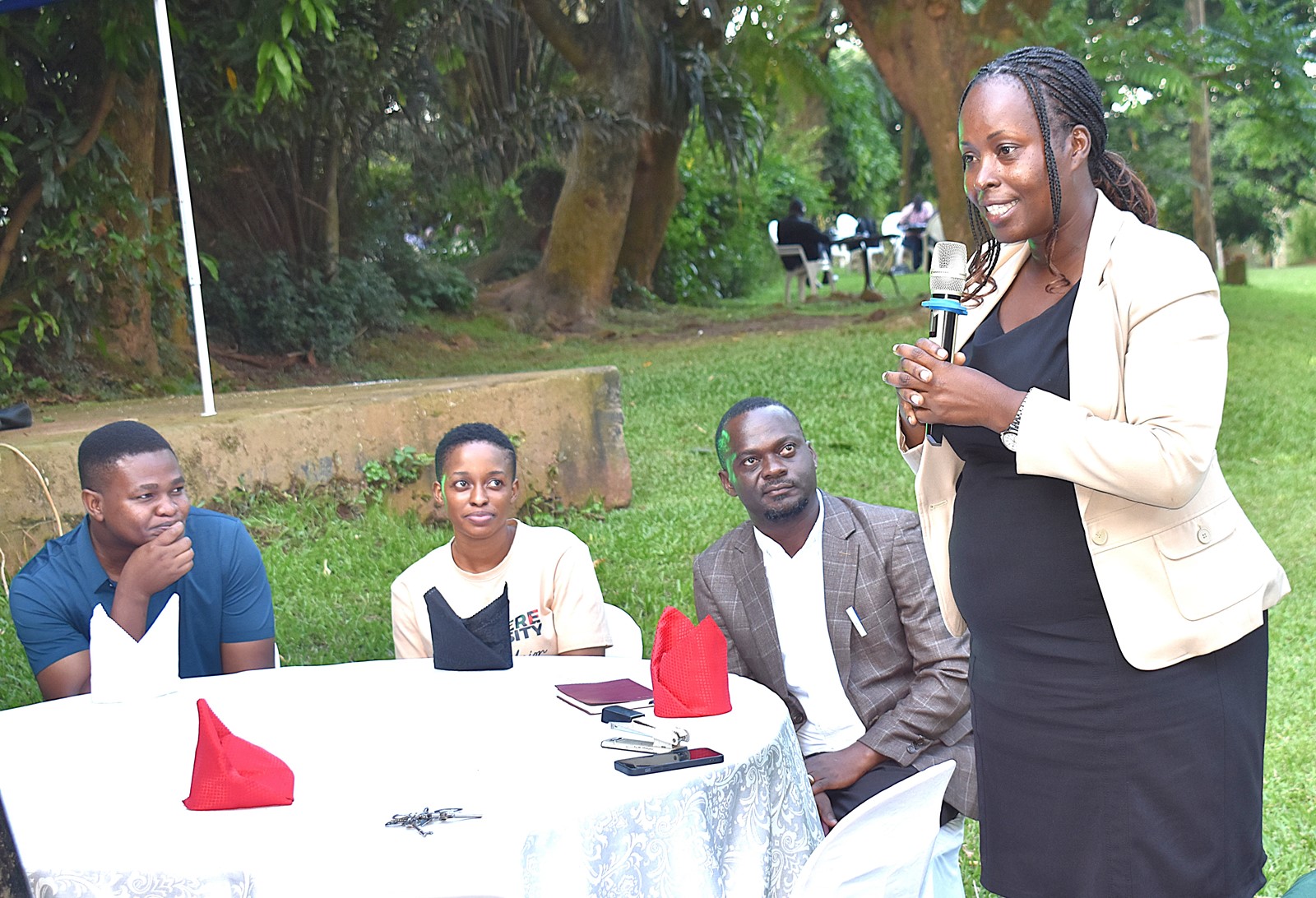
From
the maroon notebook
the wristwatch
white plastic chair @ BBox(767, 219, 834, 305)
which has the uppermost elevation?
white plastic chair @ BBox(767, 219, 834, 305)

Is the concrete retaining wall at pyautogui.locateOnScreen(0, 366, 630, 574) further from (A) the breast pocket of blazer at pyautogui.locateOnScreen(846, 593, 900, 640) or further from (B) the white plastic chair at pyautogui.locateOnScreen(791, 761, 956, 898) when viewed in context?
(B) the white plastic chair at pyautogui.locateOnScreen(791, 761, 956, 898)

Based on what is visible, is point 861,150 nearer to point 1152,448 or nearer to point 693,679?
point 693,679

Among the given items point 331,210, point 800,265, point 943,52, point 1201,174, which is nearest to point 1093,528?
point 943,52

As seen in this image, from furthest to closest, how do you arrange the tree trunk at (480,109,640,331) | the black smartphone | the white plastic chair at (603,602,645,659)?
the tree trunk at (480,109,640,331) < the white plastic chair at (603,602,645,659) < the black smartphone

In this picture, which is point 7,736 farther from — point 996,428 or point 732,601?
point 996,428

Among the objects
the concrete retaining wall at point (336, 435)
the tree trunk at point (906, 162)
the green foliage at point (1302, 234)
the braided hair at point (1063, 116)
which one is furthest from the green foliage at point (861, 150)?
the braided hair at point (1063, 116)

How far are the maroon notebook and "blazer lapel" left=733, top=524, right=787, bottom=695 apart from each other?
0.62m

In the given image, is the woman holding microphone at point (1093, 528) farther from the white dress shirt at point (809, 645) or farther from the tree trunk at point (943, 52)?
the tree trunk at point (943, 52)

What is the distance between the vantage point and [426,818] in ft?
7.15

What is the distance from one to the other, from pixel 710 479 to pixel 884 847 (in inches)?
239

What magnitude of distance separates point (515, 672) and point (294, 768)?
71cm

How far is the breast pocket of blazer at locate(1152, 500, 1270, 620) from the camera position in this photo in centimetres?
210

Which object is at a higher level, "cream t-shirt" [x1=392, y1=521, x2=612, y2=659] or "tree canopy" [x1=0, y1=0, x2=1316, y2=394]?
"tree canopy" [x1=0, y1=0, x2=1316, y2=394]

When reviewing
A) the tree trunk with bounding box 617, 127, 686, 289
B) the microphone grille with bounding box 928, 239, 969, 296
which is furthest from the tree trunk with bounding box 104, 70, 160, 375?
the tree trunk with bounding box 617, 127, 686, 289
